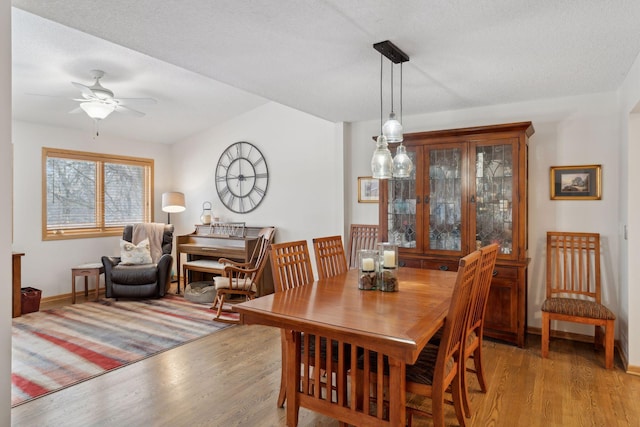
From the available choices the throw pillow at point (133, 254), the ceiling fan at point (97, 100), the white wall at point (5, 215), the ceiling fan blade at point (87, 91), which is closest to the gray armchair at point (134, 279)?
the throw pillow at point (133, 254)

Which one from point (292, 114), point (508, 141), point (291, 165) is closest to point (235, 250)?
point (291, 165)

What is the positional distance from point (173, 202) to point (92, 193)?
1117 millimetres

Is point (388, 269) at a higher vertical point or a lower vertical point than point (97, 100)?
lower

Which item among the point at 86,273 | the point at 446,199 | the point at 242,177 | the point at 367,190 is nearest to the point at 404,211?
the point at 446,199

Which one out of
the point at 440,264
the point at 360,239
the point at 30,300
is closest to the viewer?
the point at 440,264

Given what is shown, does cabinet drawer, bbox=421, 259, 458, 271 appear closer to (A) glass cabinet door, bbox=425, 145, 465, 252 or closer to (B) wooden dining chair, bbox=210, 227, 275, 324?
(A) glass cabinet door, bbox=425, 145, 465, 252

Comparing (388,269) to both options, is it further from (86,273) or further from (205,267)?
(86,273)

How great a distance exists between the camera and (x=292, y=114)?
17.8 feet

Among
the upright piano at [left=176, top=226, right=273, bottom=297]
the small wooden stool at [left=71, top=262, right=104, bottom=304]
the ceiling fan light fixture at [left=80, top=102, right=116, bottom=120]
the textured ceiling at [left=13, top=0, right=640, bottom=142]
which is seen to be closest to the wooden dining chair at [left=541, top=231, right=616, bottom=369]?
the textured ceiling at [left=13, top=0, right=640, bottom=142]

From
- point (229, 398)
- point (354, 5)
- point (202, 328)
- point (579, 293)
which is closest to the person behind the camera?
point (354, 5)

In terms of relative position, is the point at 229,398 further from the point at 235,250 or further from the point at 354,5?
the point at 235,250

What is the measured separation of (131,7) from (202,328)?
9.98 ft

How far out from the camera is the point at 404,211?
4.19 m

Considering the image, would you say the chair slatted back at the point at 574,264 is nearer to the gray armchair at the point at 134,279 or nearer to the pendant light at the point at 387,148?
the pendant light at the point at 387,148
